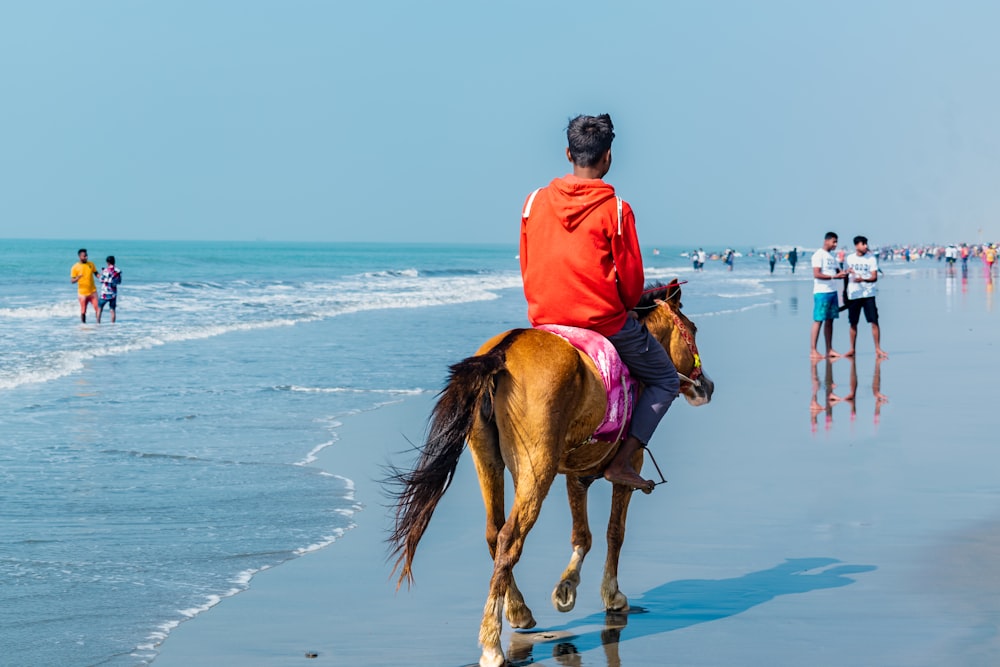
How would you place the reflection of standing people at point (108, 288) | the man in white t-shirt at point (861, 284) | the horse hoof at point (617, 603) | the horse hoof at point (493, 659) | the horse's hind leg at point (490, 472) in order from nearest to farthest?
the horse hoof at point (493, 659) < the horse's hind leg at point (490, 472) < the horse hoof at point (617, 603) < the man in white t-shirt at point (861, 284) < the reflection of standing people at point (108, 288)

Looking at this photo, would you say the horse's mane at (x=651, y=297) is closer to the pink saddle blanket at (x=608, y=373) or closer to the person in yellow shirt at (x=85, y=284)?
the pink saddle blanket at (x=608, y=373)

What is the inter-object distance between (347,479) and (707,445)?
2990 millimetres

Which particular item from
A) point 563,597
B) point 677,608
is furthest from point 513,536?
point 677,608

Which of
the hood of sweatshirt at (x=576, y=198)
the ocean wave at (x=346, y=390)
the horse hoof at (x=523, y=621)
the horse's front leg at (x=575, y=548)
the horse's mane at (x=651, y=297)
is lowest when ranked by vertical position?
the ocean wave at (x=346, y=390)

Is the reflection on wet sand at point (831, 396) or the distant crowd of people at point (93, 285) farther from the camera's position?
the distant crowd of people at point (93, 285)

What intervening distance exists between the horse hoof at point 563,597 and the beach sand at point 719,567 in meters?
0.09

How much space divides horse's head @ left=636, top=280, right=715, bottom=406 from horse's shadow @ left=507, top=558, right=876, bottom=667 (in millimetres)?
914

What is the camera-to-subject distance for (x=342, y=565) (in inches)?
246

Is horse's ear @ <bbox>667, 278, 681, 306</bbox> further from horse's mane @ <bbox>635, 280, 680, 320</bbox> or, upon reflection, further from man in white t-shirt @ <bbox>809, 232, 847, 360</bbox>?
man in white t-shirt @ <bbox>809, 232, 847, 360</bbox>

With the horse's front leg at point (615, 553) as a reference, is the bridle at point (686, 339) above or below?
above

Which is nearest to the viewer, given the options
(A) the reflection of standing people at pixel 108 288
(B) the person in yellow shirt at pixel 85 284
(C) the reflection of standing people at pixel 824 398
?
(C) the reflection of standing people at pixel 824 398

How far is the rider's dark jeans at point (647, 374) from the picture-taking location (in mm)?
5180

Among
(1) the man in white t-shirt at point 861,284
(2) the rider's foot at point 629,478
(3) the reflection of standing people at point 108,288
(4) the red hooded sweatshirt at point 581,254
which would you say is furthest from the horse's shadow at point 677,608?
(3) the reflection of standing people at point 108,288

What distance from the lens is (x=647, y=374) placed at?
17.4 feet
